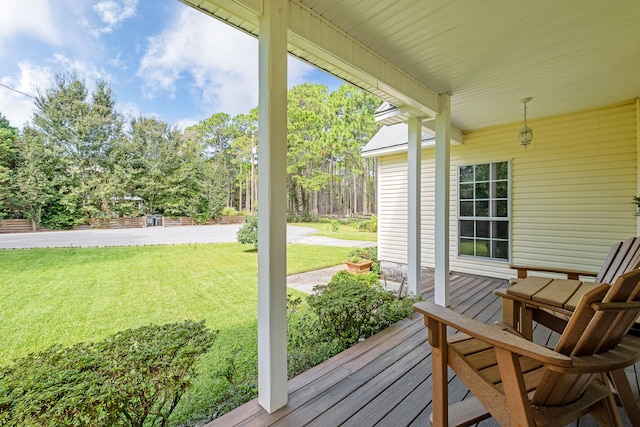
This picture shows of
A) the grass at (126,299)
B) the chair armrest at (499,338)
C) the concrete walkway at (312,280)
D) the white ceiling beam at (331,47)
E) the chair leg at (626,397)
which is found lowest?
the concrete walkway at (312,280)

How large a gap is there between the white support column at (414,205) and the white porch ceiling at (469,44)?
37 cm

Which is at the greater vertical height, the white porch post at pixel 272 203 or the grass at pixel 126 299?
the white porch post at pixel 272 203

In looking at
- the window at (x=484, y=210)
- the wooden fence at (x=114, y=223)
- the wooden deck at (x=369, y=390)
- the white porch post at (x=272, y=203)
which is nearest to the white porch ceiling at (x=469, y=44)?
the white porch post at (x=272, y=203)

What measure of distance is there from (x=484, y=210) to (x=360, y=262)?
296cm

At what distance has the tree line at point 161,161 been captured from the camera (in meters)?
4.75

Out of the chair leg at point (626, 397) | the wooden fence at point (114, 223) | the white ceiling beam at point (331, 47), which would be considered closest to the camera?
the chair leg at point (626, 397)

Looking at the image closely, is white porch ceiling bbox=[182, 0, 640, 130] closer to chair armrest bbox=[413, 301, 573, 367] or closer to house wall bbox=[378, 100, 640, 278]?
house wall bbox=[378, 100, 640, 278]

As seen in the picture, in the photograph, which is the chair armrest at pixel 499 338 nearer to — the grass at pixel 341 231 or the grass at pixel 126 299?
the grass at pixel 126 299

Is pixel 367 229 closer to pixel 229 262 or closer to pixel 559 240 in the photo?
pixel 229 262

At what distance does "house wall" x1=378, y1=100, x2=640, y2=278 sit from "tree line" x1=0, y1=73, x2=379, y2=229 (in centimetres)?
426

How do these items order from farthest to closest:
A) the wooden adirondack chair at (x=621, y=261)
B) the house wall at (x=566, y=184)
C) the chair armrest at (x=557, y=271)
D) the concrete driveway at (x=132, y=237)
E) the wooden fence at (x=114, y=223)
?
the concrete driveway at (x=132, y=237) < the wooden fence at (x=114, y=223) < the house wall at (x=566, y=184) < the chair armrest at (x=557, y=271) < the wooden adirondack chair at (x=621, y=261)

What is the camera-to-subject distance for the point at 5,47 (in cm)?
326

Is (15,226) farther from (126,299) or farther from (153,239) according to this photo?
(153,239)

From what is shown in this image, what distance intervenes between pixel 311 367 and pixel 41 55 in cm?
634
